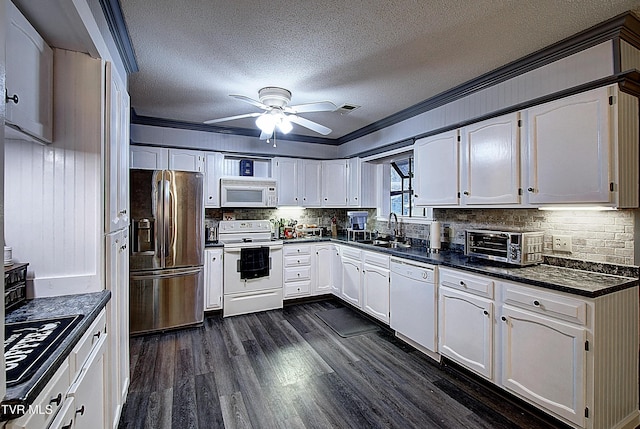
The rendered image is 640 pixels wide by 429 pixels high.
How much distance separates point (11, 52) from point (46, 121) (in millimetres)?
354

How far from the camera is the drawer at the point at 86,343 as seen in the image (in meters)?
1.16

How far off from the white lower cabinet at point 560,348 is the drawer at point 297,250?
8.09 feet

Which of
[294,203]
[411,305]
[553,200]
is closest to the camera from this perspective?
[553,200]

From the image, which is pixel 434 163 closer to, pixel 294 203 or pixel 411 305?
pixel 411 305

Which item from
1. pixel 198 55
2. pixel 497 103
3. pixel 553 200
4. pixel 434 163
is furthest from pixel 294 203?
pixel 553 200

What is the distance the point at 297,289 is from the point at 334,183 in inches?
69.4

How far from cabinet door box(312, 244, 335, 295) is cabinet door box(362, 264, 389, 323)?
87cm

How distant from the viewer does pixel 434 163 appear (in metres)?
3.16

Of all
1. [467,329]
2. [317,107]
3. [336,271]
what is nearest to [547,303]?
[467,329]

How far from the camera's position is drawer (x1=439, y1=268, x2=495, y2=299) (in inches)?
91.5

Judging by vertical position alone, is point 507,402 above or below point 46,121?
below

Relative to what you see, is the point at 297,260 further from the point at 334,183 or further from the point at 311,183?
the point at 334,183

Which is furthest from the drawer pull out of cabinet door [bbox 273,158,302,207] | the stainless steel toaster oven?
cabinet door [bbox 273,158,302,207]

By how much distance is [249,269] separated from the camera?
13.1 ft
